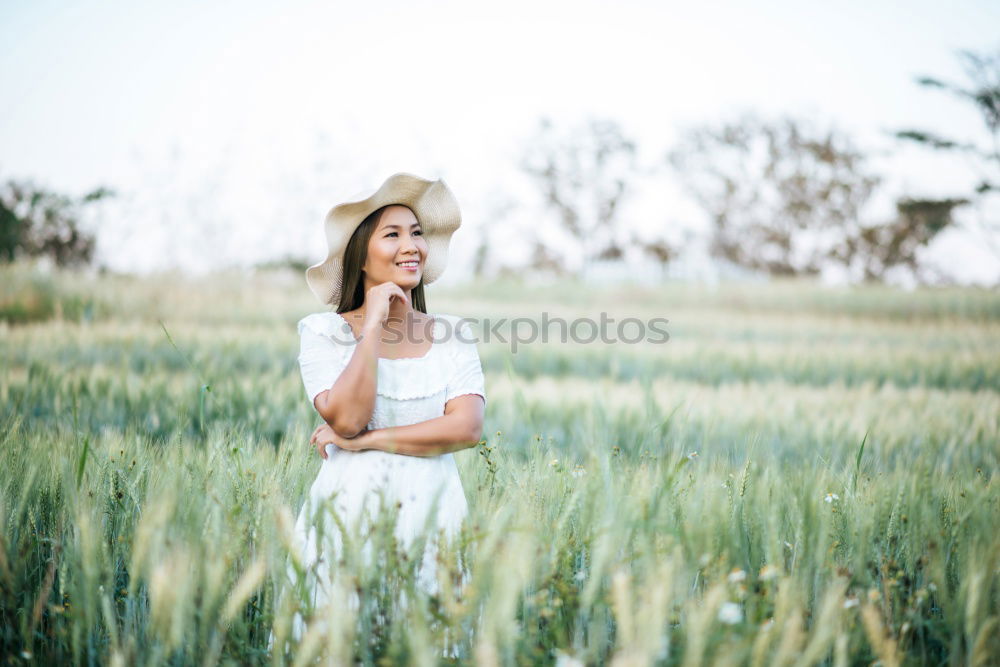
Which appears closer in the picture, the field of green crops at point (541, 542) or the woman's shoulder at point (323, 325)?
the field of green crops at point (541, 542)

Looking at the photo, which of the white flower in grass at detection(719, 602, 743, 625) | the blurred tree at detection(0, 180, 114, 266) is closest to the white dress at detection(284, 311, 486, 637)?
the white flower in grass at detection(719, 602, 743, 625)

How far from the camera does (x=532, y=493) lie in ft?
5.56

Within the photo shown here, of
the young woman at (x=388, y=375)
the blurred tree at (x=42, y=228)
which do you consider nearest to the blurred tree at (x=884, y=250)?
the blurred tree at (x=42, y=228)

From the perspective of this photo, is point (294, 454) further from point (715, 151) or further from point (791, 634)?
point (715, 151)

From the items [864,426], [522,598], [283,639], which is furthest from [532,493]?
[864,426]

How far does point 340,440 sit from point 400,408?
0.54 ft

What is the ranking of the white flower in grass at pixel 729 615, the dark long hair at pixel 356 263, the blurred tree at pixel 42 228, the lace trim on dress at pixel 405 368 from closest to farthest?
1. the white flower in grass at pixel 729 615
2. the lace trim on dress at pixel 405 368
3. the dark long hair at pixel 356 263
4. the blurred tree at pixel 42 228

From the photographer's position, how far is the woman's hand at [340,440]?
70.2 inches

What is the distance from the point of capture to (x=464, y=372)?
1.93 m

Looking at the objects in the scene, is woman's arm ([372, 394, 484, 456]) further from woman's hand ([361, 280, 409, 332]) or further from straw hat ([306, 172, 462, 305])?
straw hat ([306, 172, 462, 305])

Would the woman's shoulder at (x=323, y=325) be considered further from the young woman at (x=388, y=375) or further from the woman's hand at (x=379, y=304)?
the woman's hand at (x=379, y=304)

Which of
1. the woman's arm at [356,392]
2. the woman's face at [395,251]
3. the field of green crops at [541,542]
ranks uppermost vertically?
the woman's face at [395,251]

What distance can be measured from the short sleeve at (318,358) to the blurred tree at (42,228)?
9.75 meters

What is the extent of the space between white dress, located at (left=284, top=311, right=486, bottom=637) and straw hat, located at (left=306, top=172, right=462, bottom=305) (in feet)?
0.70
